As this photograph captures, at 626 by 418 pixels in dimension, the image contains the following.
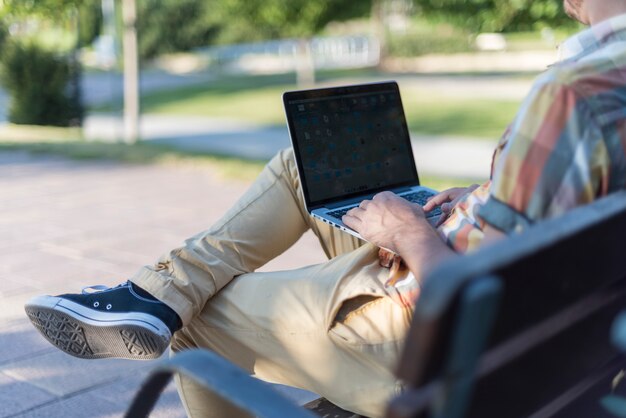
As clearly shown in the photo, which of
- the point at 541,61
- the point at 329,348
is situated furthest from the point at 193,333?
the point at 541,61

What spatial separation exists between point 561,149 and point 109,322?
50.9 inches

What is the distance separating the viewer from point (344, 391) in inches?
84.7

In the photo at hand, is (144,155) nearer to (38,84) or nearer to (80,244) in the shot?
(80,244)

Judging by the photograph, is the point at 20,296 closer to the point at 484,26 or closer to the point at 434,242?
the point at 434,242

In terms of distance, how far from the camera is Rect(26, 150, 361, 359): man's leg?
2.31 m

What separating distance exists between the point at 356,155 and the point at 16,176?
6223 mm

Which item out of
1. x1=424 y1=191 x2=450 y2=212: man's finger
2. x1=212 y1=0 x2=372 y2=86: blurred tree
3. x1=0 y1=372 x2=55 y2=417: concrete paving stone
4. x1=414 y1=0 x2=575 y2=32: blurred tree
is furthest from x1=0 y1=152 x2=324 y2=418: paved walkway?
x1=212 y1=0 x2=372 y2=86: blurred tree

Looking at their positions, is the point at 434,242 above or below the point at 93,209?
above

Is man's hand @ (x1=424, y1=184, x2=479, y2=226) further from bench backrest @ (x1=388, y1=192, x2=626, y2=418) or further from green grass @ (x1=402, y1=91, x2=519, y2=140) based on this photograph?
green grass @ (x1=402, y1=91, x2=519, y2=140)

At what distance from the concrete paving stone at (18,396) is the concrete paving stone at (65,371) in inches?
1.4

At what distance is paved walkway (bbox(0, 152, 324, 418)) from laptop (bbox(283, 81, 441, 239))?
39.7 inches

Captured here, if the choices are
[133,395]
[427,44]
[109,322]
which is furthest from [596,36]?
[427,44]

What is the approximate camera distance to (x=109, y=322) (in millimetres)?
2312

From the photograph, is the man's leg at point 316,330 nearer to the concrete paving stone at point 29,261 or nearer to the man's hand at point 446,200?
the man's hand at point 446,200
